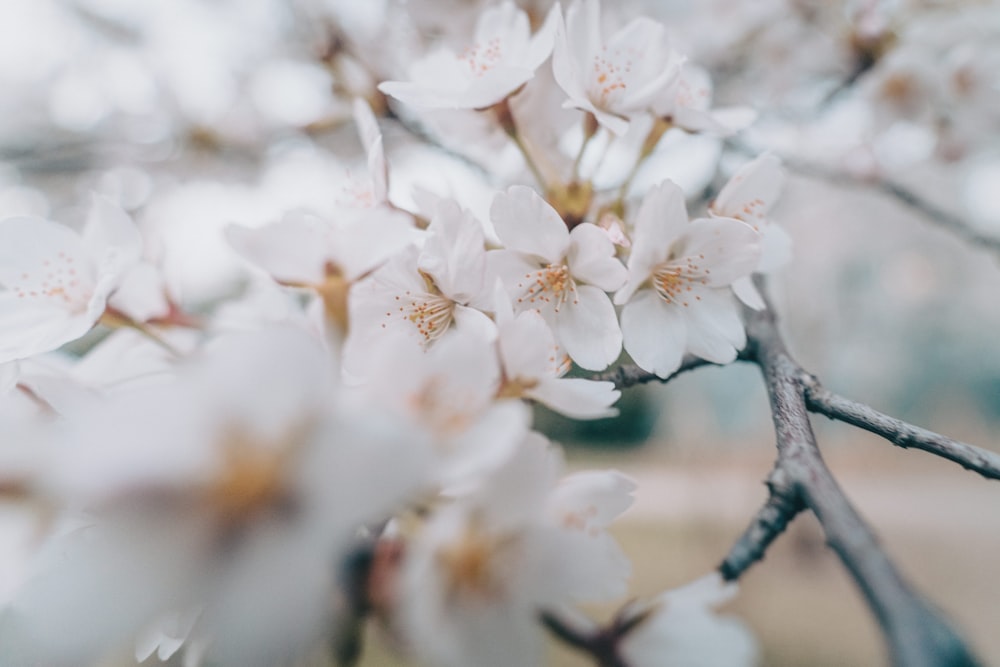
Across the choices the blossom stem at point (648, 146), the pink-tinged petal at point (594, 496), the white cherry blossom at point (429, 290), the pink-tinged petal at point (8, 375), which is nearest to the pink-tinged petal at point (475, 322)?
the white cherry blossom at point (429, 290)

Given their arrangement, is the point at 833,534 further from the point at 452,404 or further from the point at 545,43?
the point at 545,43

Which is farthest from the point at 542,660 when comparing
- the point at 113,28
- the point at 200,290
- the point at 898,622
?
the point at 200,290

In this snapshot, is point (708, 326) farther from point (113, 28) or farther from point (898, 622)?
point (113, 28)

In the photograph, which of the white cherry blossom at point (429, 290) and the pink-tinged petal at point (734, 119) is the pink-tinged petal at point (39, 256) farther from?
the pink-tinged petal at point (734, 119)

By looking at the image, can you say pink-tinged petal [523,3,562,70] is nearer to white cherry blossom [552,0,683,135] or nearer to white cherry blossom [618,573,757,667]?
white cherry blossom [552,0,683,135]

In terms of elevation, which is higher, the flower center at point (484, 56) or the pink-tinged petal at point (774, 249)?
the flower center at point (484, 56)

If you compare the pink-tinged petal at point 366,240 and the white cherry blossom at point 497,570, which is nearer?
the white cherry blossom at point 497,570

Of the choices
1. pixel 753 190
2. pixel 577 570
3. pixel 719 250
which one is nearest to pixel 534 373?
pixel 577 570
